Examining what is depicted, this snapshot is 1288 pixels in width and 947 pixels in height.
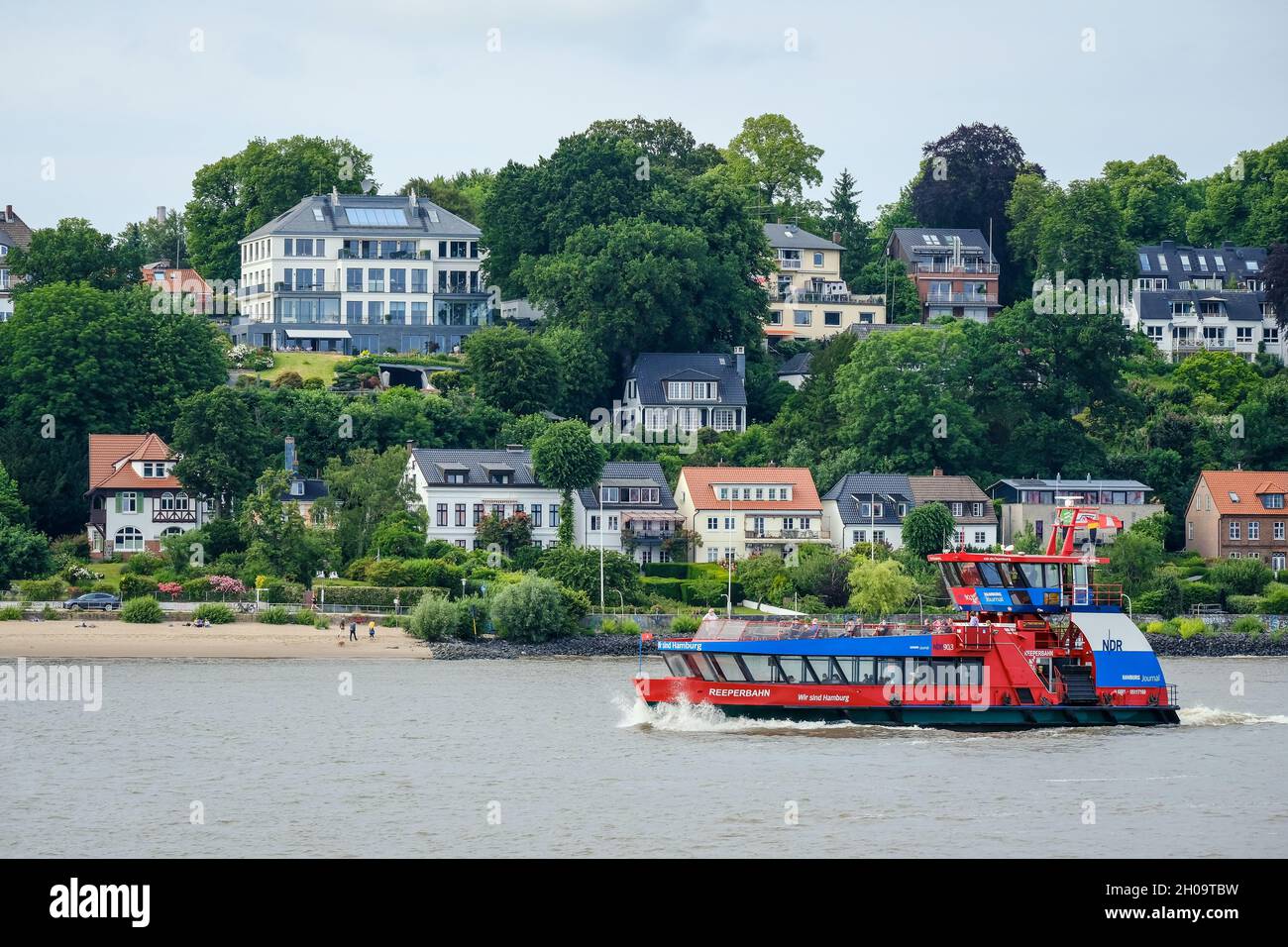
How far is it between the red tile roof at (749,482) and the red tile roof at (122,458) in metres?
23.8

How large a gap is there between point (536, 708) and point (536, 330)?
57418mm

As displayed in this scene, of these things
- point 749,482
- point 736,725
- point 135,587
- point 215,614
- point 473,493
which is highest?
point 749,482

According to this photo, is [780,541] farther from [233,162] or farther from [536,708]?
[233,162]

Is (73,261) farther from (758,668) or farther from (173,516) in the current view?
(758,668)

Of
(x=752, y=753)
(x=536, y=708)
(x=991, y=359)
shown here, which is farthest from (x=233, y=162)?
(x=752, y=753)

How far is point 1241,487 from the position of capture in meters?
106

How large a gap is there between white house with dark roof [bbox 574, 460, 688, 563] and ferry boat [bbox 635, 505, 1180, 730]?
36.7 meters

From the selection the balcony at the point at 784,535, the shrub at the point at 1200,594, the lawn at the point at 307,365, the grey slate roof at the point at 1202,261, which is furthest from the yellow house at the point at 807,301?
the shrub at the point at 1200,594

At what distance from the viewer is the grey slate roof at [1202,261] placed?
146 metres

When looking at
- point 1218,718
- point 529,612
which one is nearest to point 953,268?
point 529,612

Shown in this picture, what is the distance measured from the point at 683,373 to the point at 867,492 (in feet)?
58.6

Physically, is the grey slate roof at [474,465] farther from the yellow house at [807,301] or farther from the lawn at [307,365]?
the yellow house at [807,301]

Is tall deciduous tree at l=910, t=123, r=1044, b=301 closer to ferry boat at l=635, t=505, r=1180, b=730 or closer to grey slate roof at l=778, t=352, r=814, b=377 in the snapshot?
grey slate roof at l=778, t=352, r=814, b=377

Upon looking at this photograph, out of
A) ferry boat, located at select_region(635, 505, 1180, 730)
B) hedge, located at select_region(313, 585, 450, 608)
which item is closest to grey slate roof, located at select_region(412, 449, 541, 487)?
hedge, located at select_region(313, 585, 450, 608)
